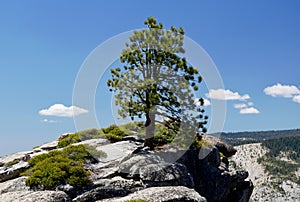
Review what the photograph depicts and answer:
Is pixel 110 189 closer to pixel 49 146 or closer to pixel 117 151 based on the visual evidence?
pixel 117 151

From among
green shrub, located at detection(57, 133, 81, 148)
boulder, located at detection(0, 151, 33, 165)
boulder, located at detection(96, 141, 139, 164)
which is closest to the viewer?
boulder, located at detection(96, 141, 139, 164)

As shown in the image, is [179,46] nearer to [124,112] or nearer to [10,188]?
[124,112]

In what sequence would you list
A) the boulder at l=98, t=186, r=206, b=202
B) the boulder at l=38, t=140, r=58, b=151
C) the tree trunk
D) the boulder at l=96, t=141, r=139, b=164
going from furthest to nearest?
the boulder at l=38, t=140, r=58, b=151
the tree trunk
the boulder at l=96, t=141, r=139, b=164
the boulder at l=98, t=186, r=206, b=202

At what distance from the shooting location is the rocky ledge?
16266 mm

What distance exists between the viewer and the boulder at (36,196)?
14820 millimetres

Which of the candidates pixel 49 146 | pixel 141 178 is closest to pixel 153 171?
pixel 141 178

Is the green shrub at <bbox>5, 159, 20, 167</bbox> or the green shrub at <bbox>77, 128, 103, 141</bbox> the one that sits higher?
the green shrub at <bbox>77, 128, 103, 141</bbox>

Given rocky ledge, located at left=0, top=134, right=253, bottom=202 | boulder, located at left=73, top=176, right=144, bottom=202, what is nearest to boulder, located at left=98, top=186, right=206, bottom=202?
rocky ledge, located at left=0, top=134, right=253, bottom=202

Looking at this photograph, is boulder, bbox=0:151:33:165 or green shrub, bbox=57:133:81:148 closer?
boulder, bbox=0:151:33:165

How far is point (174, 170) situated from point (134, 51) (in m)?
9.63

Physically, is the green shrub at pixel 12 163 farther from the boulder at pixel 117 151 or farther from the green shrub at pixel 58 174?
the boulder at pixel 117 151

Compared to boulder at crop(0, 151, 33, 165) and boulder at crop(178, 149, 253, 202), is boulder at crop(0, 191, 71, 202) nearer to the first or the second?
boulder at crop(0, 151, 33, 165)

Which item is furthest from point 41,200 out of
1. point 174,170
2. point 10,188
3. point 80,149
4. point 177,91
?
point 177,91

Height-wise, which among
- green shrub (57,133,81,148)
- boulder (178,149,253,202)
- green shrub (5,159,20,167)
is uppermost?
green shrub (57,133,81,148)
